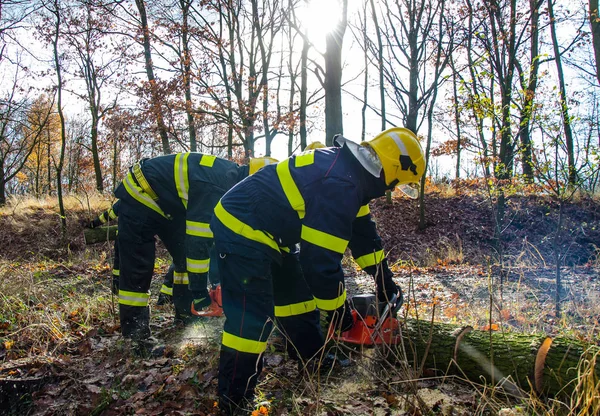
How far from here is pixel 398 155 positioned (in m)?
2.73

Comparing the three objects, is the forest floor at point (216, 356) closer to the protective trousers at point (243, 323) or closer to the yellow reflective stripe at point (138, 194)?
the protective trousers at point (243, 323)

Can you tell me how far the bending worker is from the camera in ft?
11.7

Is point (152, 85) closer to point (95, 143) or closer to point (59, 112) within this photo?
point (59, 112)

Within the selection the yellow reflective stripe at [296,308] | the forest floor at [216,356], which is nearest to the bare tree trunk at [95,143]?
the forest floor at [216,356]

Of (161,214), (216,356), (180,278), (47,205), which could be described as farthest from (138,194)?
(47,205)

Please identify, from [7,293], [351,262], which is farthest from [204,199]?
[351,262]

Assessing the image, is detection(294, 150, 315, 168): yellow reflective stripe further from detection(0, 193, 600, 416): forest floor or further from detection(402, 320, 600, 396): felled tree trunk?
detection(402, 320, 600, 396): felled tree trunk

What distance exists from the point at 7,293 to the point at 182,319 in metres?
2.43

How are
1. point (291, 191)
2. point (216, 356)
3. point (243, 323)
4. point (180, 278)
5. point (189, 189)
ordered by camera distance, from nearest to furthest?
1. point (243, 323)
2. point (291, 191)
3. point (216, 356)
4. point (189, 189)
5. point (180, 278)

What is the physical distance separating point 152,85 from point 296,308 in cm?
1015

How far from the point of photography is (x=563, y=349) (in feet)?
7.96

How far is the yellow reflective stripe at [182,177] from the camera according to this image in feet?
12.2

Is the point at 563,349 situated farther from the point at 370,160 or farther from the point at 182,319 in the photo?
the point at 182,319

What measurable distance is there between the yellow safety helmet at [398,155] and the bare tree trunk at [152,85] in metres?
9.86
